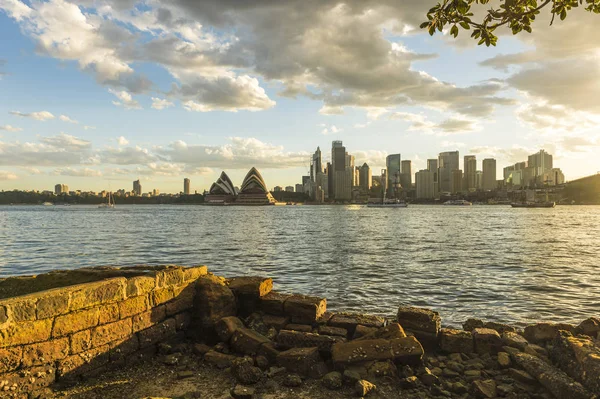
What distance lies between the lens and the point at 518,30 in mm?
4395

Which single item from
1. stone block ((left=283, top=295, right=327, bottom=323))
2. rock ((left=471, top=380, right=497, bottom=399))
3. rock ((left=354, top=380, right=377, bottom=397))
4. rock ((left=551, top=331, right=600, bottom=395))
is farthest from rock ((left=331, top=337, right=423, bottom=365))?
rock ((left=551, top=331, right=600, bottom=395))

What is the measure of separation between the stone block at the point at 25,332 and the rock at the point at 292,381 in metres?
2.86

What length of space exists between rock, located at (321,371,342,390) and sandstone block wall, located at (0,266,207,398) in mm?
2596

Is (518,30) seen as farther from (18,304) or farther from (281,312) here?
(18,304)

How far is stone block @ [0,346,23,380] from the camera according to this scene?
4078mm

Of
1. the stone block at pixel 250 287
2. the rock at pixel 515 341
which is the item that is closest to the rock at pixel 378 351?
the rock at pixel 515 341

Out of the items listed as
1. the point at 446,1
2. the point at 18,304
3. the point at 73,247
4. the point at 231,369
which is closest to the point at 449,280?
the point at 231,369

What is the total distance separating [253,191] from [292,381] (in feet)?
476

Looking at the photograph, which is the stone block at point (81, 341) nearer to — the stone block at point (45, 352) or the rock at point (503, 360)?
the stone block at point (45, 352)

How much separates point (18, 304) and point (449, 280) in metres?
13.7

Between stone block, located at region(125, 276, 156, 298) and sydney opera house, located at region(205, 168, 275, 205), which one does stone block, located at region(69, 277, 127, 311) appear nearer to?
stone block, located at region(125, 276, 156, 298)

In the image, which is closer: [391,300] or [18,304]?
[18,304]

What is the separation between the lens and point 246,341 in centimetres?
577

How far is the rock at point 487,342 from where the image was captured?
5.93 meters
